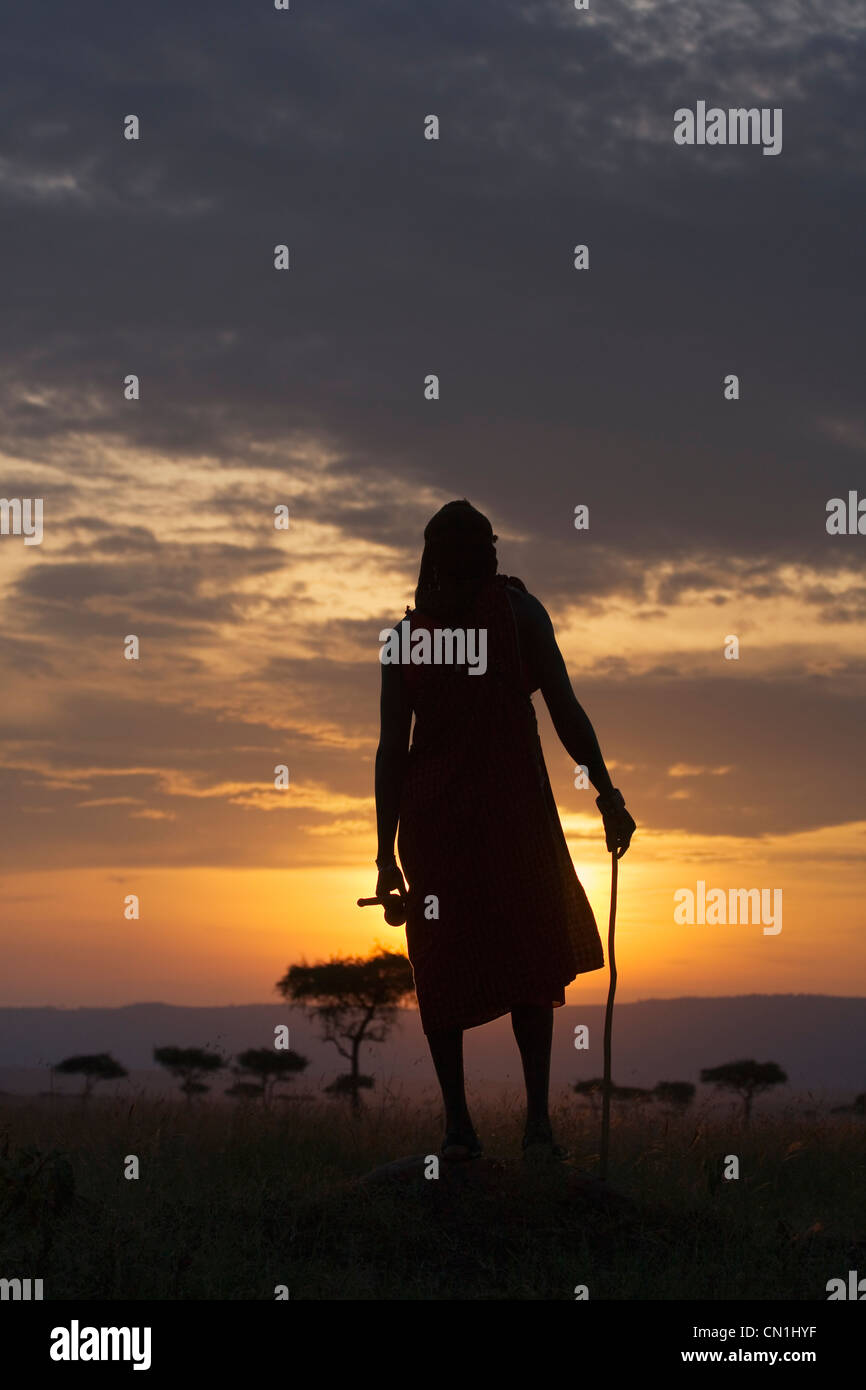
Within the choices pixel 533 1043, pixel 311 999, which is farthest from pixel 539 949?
pixel 311 999

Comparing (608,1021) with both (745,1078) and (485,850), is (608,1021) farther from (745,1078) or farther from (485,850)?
(745,1078)

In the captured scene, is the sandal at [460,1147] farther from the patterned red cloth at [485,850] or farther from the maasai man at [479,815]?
the patterned red cloth at [485,850]

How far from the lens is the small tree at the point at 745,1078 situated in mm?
36344

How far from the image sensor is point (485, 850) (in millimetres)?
6680

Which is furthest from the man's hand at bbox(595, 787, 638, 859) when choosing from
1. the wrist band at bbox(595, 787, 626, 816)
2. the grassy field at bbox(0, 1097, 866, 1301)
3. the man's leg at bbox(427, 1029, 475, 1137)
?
the grassy field at bbox(0, 1097, 866, 1301)

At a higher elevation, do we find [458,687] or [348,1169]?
[458,687]

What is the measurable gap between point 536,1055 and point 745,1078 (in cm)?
3177

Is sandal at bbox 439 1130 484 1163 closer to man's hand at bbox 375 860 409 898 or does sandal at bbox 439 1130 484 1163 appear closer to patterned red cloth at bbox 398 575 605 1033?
patterned red cloth at bbox 398 575 605 1033

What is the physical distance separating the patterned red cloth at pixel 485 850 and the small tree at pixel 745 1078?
3085 cm

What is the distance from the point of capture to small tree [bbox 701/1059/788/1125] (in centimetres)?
3634

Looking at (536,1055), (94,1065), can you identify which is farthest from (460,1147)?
(94,1065)
